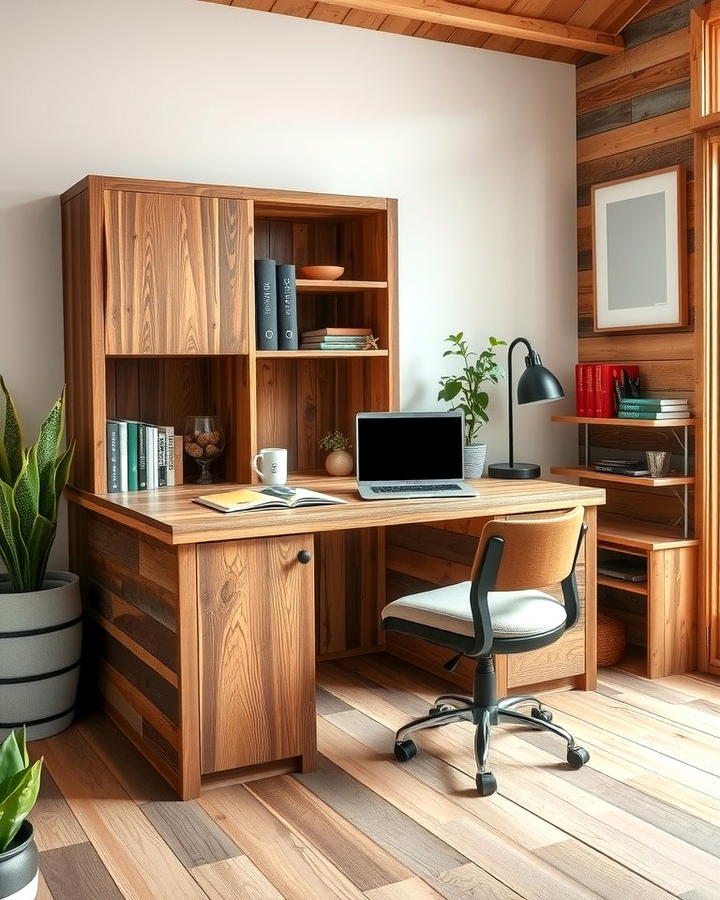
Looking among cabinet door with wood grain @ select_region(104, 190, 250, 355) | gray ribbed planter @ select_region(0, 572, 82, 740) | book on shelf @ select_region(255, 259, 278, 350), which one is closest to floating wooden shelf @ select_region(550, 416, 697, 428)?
book on shelf @ select_region(255, 259, 278, 350)

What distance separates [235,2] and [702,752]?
120 inches

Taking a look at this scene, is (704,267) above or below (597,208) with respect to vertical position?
below

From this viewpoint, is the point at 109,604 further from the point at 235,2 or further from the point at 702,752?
the point at 235,2

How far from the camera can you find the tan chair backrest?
2.67 metres

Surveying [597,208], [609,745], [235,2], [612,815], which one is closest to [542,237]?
[597,208]

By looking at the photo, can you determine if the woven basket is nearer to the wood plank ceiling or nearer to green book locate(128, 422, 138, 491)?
green book locate(128, 422, 138, 491)

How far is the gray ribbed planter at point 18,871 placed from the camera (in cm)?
181

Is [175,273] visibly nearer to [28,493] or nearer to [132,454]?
[132,454]

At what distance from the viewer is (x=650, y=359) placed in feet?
13.5

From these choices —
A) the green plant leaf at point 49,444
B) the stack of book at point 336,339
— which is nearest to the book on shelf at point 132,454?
the green plant leaf at point 49,444

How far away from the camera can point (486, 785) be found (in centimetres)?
270

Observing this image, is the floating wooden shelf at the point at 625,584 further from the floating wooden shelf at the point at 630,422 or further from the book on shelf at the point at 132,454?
the book on shelf at the point at 132,454

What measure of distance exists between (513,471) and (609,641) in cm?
75

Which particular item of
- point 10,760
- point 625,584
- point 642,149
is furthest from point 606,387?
point 10,760
